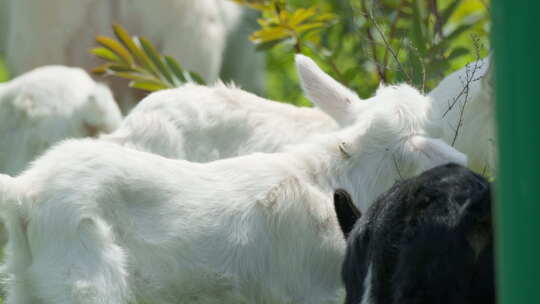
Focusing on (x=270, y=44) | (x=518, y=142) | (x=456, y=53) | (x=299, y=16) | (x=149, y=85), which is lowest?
(x=149, y=85)

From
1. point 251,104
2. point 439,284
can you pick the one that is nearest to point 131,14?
point 251,104

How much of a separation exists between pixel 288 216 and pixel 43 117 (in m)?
2.31

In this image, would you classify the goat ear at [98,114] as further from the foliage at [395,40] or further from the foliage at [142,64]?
the foliage at [395,40]

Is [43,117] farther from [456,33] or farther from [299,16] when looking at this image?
[456,33]

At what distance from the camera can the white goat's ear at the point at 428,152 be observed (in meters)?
3.40

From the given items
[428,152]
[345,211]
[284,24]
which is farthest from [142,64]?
[345,211]

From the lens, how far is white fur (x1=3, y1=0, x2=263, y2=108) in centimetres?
647

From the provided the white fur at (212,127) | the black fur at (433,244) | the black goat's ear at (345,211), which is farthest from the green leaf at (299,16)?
the black fur at (433,244)

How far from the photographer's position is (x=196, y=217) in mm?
3400

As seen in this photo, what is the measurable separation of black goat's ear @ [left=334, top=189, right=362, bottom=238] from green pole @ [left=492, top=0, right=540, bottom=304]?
4.75 ft

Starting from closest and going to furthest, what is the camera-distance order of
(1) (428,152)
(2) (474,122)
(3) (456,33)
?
(1) (428,152) → (2) (474,122) → (3) (456,33)

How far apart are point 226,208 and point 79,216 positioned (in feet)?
1.85

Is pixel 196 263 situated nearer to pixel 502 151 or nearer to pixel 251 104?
pixel 251 104

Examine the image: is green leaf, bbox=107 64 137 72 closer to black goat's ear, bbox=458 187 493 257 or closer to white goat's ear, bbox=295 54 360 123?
white goat's ear, bbox=295 54 360 123
